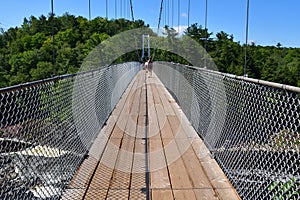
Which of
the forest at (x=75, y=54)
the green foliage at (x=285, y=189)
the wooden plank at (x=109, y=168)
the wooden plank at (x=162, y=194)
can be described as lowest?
the wooden plank at (x=162, y=194)

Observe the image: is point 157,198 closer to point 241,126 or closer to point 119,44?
point 241,126

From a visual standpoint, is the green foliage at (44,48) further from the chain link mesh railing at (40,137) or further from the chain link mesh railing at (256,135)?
the chain link mesh railing at (40,137)

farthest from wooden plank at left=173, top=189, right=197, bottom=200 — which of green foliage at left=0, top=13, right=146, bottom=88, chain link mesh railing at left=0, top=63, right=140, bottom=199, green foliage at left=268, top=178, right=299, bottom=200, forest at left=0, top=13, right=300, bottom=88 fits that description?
forest at left=0, top=13, right=300, bottom=88

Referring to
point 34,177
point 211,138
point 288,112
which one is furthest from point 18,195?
point 211,138

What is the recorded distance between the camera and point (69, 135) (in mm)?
1928

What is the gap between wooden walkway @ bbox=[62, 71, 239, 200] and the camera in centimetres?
169

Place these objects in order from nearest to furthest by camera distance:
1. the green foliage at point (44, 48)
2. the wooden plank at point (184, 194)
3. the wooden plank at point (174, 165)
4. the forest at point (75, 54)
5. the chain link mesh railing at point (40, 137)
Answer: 1. the chain link mesh railing at point (40, 137)
2. the wooden plank at point (184, 194)
3. the wooden plank at point (174, 165)
4. the green foliage at point (44, 48)
5. the forest at point (75, 54)

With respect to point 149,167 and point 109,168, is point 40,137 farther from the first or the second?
point 149,167

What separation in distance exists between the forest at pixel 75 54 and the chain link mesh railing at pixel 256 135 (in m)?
17.1

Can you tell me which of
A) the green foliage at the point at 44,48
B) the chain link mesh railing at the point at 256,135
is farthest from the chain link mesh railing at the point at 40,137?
the green foliage at the point at 44,48

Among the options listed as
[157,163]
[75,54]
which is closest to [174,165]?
[157,163]

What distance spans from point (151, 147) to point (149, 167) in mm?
456

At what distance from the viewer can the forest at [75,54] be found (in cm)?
2006

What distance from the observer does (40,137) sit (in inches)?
58.5
